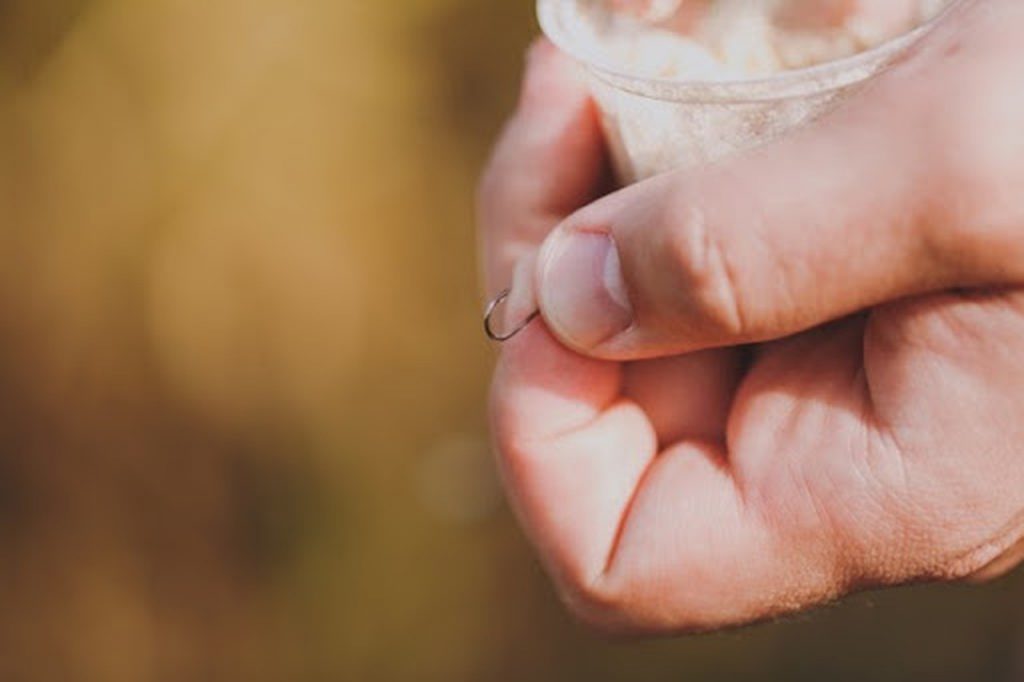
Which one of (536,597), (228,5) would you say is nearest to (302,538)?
(536,597)

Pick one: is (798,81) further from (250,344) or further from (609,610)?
(250,344)

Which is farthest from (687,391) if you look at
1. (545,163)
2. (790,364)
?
(545,163)

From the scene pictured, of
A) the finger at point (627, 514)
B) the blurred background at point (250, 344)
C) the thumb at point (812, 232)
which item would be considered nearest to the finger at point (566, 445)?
the finger at point (627, 514)

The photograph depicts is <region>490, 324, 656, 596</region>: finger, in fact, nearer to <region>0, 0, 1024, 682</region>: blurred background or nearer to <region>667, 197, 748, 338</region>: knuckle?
<region>667, 197, 748, 338</region>: knuckle

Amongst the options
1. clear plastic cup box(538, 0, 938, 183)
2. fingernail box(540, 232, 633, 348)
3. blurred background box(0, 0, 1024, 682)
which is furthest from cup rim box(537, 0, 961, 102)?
blurred background box(0, 0, 1024, 682)

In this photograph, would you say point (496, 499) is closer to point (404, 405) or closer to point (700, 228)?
point (404, 405)

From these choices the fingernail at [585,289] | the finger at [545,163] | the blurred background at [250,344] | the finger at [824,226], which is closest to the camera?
the finger at [824,226]

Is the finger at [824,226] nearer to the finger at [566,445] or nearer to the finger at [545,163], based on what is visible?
the finger at [566,445]
